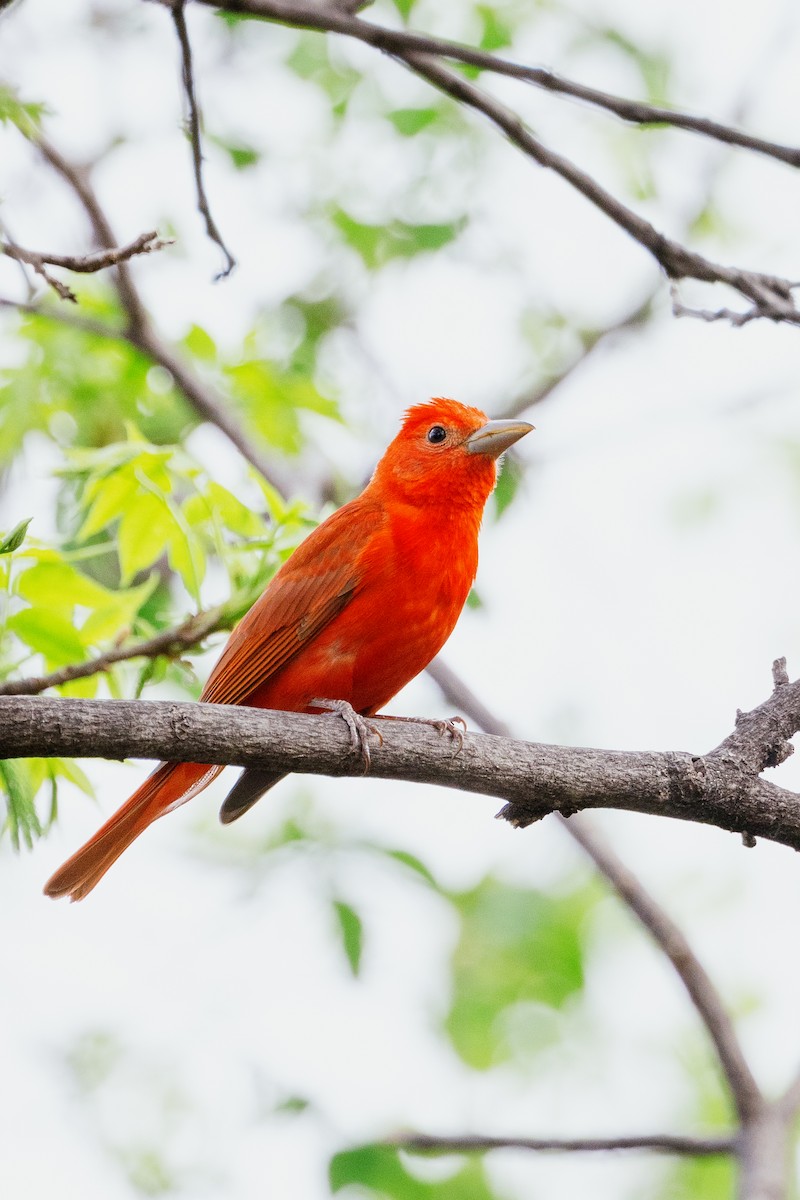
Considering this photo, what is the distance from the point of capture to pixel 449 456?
5008 millimetres

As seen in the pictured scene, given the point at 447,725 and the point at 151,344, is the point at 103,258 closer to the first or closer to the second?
the point at 447,725

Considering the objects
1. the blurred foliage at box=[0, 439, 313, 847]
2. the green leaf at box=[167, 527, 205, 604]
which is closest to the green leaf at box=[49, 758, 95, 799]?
the blurred foliage at box=[0, 439, 313, 847]

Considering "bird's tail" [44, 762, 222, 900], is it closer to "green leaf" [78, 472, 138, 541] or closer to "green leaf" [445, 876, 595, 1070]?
"green leaf" [78, 472, 138, 541]

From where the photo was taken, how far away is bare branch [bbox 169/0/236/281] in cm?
343

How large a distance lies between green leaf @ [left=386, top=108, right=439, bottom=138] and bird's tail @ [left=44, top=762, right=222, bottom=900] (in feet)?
10.7

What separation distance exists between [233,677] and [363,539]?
2.08 feet

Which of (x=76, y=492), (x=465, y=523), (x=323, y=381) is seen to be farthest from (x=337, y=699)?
(x=323, y=381)

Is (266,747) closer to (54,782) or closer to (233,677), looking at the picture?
(54,782)

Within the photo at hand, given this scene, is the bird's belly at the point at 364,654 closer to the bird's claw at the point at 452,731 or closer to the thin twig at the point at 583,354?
the bird's claw at the point at 452,731

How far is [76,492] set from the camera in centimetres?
464

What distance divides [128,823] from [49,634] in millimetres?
1081

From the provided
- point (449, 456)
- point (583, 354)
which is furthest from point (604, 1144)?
point (583, 354)

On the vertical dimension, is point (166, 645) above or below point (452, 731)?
above

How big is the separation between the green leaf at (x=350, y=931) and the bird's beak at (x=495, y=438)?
5.63 feet
